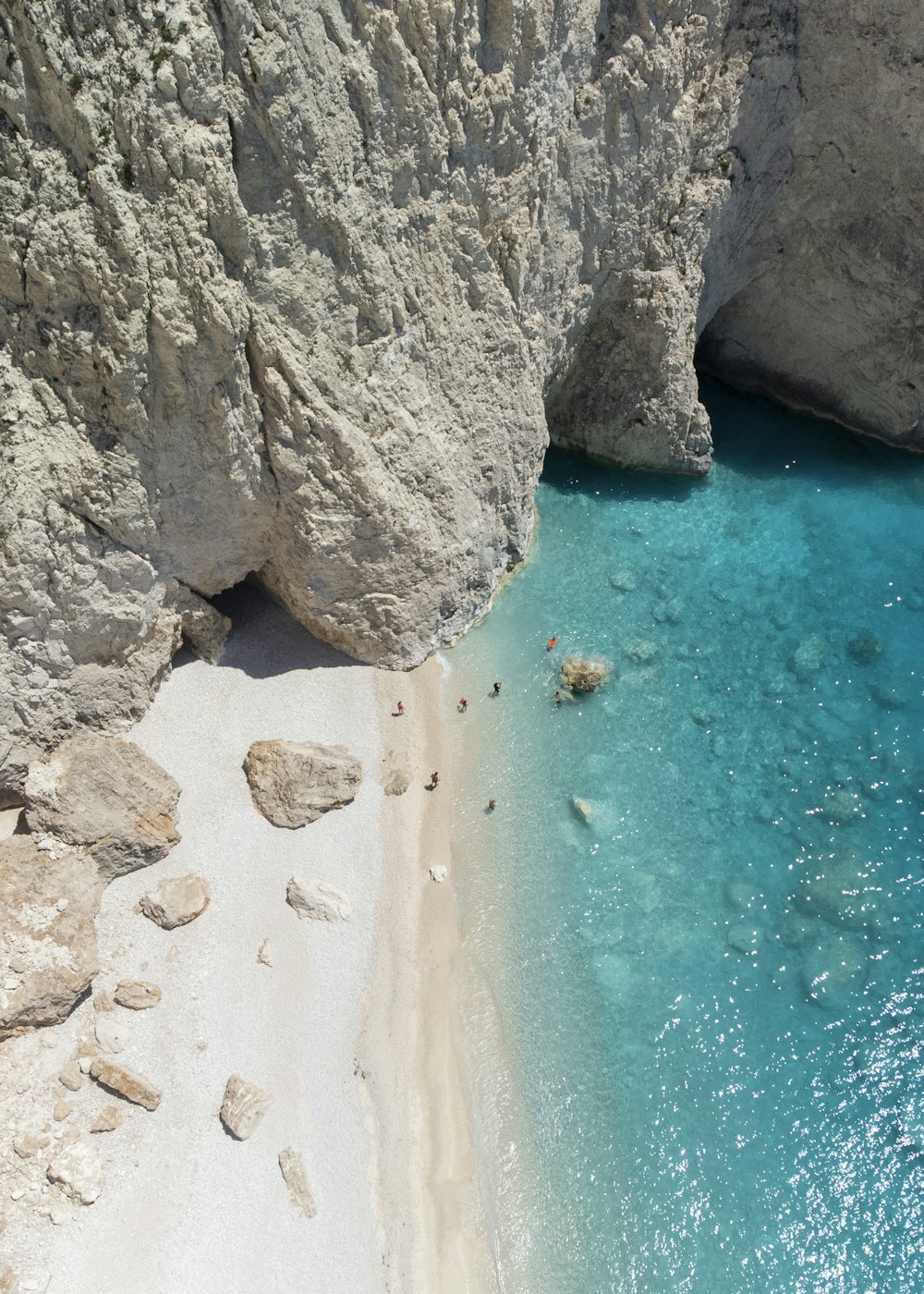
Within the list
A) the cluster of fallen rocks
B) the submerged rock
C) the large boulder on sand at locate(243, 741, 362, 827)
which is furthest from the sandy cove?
the submerged rock

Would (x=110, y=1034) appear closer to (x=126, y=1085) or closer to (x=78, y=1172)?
(x=126, y=1085)

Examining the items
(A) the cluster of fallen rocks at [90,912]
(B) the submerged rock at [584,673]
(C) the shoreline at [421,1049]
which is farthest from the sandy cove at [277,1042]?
(B) the submerged rock at [584,673]

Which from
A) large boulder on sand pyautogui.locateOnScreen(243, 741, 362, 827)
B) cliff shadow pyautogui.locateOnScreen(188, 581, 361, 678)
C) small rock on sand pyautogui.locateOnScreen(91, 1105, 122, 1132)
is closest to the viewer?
small rock on sand pyautogui.locateOnScreen(91, 1105, 122, 1132)

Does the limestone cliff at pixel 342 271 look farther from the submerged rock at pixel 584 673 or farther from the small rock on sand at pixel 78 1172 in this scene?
the small rock on sand at pixel 78 1172

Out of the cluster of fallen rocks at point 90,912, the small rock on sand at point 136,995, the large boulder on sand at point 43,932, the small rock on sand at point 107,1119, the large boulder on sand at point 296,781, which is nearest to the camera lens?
the cluster of fallen rocks at point 90,912

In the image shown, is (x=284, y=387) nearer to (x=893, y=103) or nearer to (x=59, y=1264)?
(x=59, y=1264)

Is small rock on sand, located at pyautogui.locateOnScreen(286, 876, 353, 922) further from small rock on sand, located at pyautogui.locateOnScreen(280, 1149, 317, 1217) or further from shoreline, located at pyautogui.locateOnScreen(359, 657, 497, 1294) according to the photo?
small rock on sand, located at pyautogui.locateOnScreen(280, 1149, 317, 1217)
